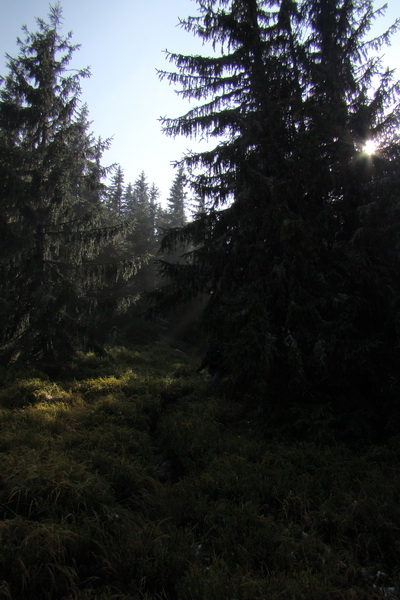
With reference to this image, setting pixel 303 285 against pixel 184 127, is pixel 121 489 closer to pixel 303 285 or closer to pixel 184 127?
pixel 303 285

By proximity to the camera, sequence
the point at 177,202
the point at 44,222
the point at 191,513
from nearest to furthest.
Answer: the point at 191,513, the point at 44,222, the point at 177,202

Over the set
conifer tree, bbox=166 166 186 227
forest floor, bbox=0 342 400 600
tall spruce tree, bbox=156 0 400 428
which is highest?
conifer tree, bbox=166 166 186 227

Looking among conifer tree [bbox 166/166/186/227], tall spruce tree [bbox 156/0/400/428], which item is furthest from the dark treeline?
conifer tree [bbox 166/166/186/227]

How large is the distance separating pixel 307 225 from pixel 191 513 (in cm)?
611

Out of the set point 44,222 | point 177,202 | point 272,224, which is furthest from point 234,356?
point 177,202

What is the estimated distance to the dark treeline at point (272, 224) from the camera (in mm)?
7094

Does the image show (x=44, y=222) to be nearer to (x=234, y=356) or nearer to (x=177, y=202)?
(x=234, y=356)

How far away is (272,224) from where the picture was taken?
7844 millimetres

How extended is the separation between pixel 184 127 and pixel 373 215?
22.9 feet

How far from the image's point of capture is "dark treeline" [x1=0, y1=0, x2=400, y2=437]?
7094 millimetres

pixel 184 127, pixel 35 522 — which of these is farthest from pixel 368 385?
pixel 184 127

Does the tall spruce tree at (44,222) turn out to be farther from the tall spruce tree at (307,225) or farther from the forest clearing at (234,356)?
the tall spruce tree at (307,225)

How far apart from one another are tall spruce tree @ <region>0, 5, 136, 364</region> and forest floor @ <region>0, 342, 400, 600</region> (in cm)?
511

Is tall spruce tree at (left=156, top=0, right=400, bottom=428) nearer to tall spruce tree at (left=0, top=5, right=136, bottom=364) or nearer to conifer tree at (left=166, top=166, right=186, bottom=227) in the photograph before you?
tall spruce tree at (left=0, top=5, right=136, bottom=364)
